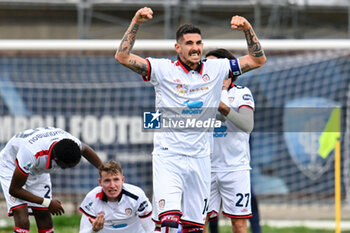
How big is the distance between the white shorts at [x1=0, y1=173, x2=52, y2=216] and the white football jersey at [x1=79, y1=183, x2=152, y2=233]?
0.54 metres

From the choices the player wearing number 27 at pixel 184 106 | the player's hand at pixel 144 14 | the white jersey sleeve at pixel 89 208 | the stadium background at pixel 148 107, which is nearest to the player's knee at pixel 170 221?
the player wearing number 27 at pixel 184 106

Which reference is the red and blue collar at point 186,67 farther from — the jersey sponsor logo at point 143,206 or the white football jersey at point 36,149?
the jersey sponsor logo at point 143,206

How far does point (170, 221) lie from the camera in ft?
21.0

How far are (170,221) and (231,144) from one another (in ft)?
4.97

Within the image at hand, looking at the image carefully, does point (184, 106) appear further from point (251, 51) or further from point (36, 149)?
point (36, 149)

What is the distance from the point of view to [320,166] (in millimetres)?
12039

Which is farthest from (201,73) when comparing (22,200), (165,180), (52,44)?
(52,44)

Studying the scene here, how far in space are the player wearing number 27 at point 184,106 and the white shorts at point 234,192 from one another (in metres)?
0.84

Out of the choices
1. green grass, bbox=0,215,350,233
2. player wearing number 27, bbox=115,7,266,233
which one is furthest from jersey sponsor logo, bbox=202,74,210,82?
green grass, bbox=0,215,350,233

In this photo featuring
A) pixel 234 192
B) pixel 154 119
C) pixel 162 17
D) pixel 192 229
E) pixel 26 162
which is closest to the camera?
pixel 154 119

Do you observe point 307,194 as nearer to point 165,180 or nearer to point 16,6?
point 165,180

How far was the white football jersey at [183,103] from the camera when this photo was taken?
6.56 m

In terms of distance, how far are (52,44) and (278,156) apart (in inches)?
163

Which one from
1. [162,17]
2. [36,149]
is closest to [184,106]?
[36,149]
